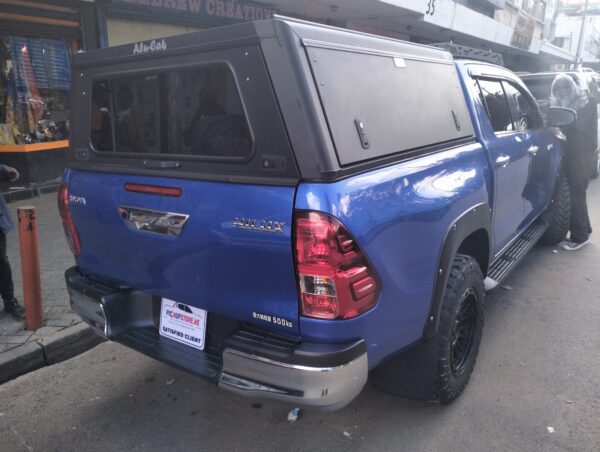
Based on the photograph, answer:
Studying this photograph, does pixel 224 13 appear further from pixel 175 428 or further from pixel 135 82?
pixel 175 428

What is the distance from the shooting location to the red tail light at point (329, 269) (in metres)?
1.94

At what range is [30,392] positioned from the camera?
10.6 feet

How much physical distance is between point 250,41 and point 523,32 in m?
26.1

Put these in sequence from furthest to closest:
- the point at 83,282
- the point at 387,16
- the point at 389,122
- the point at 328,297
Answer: the point at 387,16
the point at 83,282
the point at 389,122
the point at 328,297

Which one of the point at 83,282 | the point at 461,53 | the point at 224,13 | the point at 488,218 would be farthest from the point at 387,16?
the point at 83,282

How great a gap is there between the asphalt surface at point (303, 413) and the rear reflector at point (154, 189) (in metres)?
1.37

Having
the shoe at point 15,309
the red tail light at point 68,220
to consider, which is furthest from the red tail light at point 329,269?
the shoe at point 15,309

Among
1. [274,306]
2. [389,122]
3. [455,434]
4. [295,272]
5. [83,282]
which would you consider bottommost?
[455,434]

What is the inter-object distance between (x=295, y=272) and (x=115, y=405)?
70.2 inches

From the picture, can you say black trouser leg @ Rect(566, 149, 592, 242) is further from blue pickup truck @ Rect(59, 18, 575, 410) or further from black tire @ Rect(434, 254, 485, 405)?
black tire @ Rect(434, 254, 485, 405)

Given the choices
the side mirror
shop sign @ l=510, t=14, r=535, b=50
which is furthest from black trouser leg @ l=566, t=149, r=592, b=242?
shop sign @ l=510, t=14, r=535, b=50

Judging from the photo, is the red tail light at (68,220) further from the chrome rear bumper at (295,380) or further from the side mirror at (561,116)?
the side mirror at (561,116)

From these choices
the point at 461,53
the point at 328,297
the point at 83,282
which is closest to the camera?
the point at 328,297

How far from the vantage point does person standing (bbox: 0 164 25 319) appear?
3791mm
